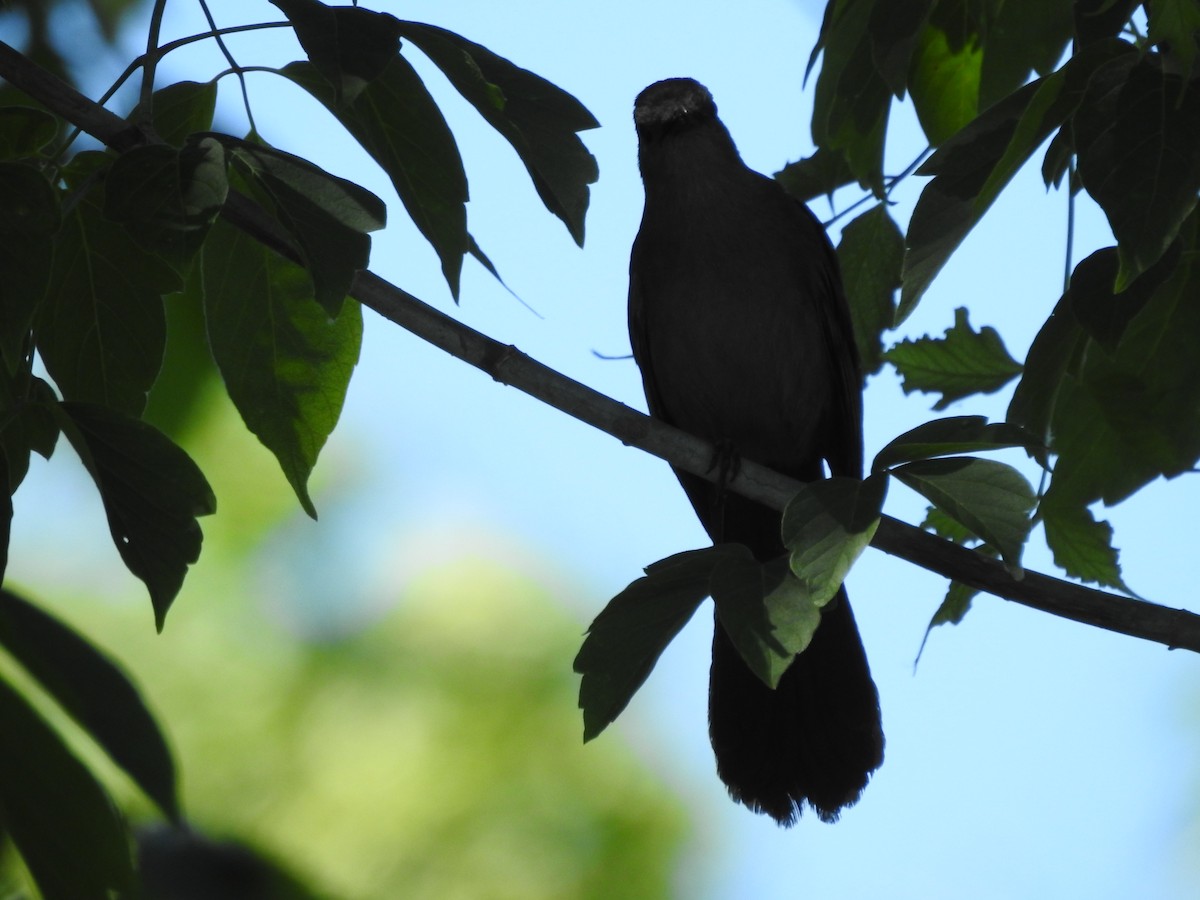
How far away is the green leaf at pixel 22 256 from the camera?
1.49m

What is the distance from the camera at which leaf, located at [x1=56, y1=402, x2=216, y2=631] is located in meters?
1.58

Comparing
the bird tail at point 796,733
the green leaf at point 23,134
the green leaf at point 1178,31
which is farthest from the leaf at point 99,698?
the bird tail at point 796,733

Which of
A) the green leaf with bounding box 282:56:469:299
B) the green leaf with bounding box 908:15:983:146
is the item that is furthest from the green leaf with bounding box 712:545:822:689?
the green leaf with bounding box 908:15:983:146

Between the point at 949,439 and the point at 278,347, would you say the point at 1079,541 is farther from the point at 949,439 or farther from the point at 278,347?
the point at 278,347

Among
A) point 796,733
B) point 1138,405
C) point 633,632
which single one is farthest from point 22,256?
point 796,733

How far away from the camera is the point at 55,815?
4.13ft

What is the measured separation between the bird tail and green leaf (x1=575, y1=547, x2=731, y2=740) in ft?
4.68

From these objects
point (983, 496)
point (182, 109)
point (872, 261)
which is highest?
point (872, 261)

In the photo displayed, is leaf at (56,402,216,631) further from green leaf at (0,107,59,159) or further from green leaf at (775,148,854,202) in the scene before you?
green leaf at (775,148,854,202)

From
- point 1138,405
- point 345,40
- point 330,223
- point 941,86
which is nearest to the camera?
point 345,40

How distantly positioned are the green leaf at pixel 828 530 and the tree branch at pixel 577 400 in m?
0.58

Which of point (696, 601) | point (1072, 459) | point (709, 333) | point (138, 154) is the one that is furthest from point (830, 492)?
point (709, 333)

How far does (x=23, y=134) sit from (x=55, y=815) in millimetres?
1107

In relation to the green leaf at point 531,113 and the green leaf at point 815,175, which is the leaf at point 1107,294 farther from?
the green leaf at point 815,175
